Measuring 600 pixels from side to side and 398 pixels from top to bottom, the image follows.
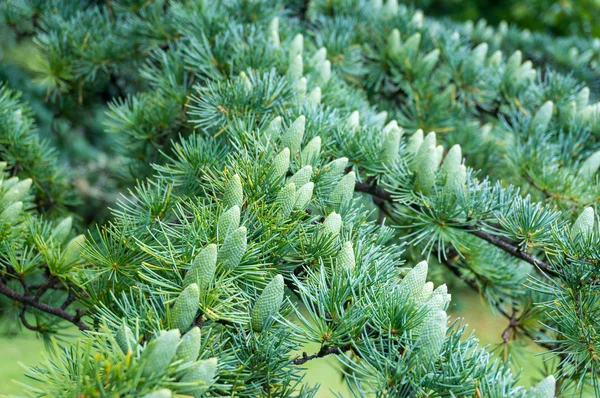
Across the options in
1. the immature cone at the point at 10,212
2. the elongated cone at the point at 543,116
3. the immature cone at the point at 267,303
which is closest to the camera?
the immature cone at the point at 267,303

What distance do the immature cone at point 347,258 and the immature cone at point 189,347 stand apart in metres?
0.20

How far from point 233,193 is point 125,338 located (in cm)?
23

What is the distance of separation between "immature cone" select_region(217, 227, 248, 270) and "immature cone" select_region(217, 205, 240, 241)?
2cm

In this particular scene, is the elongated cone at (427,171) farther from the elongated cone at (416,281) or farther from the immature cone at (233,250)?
the immature cone at (233,250)

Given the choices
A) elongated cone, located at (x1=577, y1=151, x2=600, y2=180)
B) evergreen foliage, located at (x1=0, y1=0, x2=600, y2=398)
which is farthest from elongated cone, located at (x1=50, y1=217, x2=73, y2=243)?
elongated cone, located at (x1=577, y1=151, x2=600, y2=180)

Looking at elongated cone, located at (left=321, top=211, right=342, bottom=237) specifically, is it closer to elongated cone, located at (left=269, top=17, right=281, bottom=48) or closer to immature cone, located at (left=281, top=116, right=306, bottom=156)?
immature cone, located at (left=281, top=116, right=306, bottom=156)

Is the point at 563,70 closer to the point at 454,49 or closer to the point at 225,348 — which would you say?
the point at 454,49

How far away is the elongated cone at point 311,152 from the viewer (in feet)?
2.70

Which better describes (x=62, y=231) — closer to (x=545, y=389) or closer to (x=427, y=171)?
(x=427, y=171)

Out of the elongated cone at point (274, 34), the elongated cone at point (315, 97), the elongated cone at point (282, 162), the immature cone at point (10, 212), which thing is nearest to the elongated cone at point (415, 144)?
the elongated cone at point (315, 97)

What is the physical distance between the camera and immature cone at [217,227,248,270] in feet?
1.97

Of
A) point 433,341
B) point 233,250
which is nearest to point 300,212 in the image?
point 233,250

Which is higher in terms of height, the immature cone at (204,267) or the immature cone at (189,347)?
the immature cone at (204,267)

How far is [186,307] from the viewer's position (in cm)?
55
